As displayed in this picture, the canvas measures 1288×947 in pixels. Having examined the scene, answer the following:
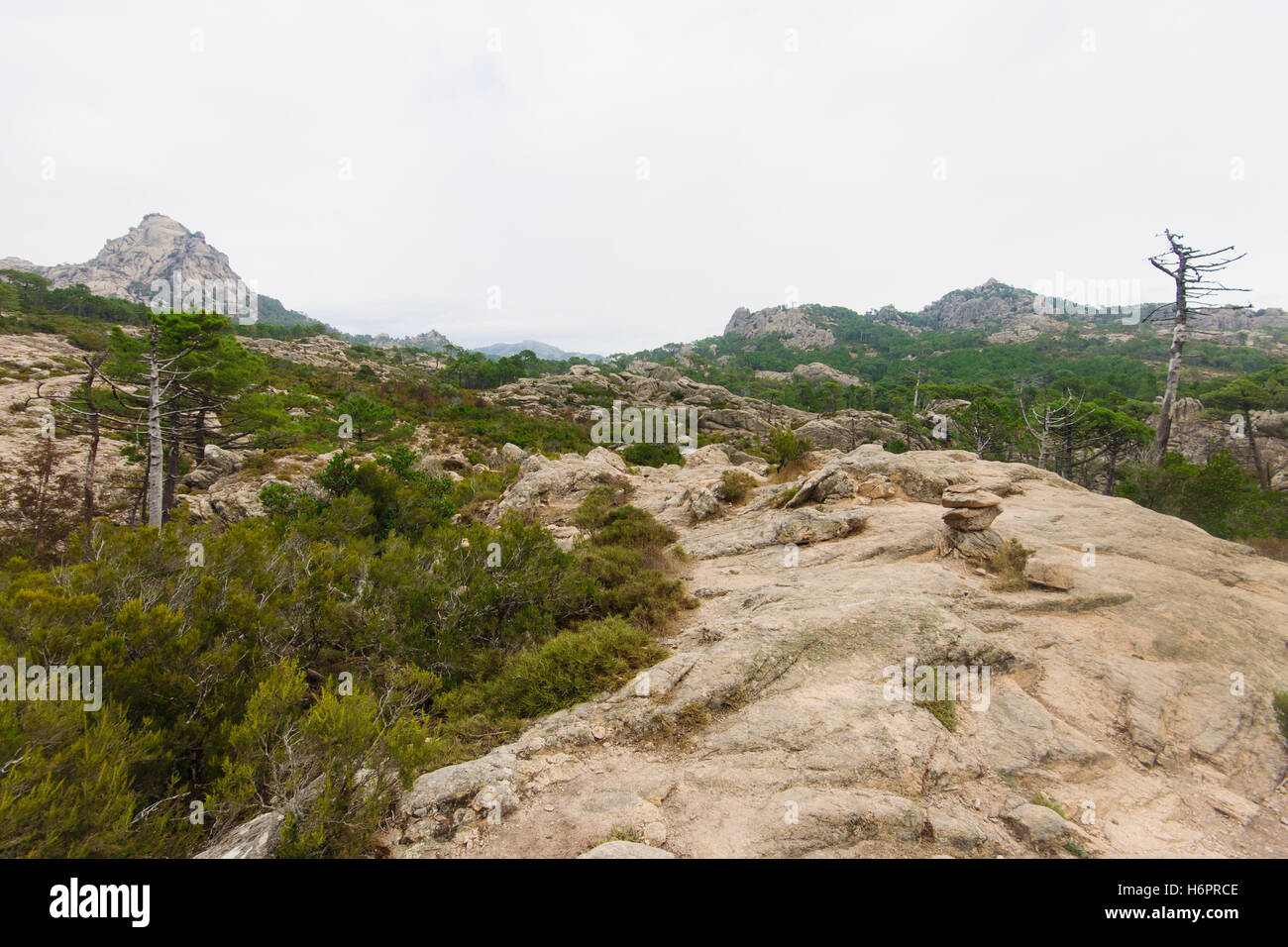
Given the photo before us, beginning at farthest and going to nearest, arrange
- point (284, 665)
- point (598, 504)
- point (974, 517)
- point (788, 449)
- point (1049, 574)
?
point (788, 449) < point (598, 504) < point (974, 517) < point (1049, 574) < point (284, 665)

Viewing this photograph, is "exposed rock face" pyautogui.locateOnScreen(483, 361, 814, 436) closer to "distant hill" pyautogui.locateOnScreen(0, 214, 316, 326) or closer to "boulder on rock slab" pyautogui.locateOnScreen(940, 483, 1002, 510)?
"boulder on rock slab" pyautogui.locateOnScreen(940, 483, 1002, 510)

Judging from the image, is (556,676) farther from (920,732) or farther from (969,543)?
(969,543)

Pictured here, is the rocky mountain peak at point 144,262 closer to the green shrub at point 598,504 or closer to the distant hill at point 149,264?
the distant hill at point 149,264

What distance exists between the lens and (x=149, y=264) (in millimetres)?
176000

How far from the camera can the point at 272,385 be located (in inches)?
1404

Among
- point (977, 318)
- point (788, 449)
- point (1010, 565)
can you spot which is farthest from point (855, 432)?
point (977, 318)

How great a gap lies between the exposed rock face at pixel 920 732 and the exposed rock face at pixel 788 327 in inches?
Result: 5398

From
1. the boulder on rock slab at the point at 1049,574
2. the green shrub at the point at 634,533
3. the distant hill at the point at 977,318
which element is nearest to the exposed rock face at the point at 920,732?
the boulder on rock slab at the point at 1049,574

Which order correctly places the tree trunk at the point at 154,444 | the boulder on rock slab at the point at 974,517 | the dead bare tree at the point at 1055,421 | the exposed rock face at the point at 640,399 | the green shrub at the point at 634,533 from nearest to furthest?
the boulder on rock slab at the point at 974,517
the tree trunk at the point at 154,444
the green shrub at the point at 634,533
the dead bare tree at the point at 1055,421
the exposed rock face at the point at 640,399

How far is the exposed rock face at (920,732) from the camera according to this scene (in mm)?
3822

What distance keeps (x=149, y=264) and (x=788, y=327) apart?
23803 cm
